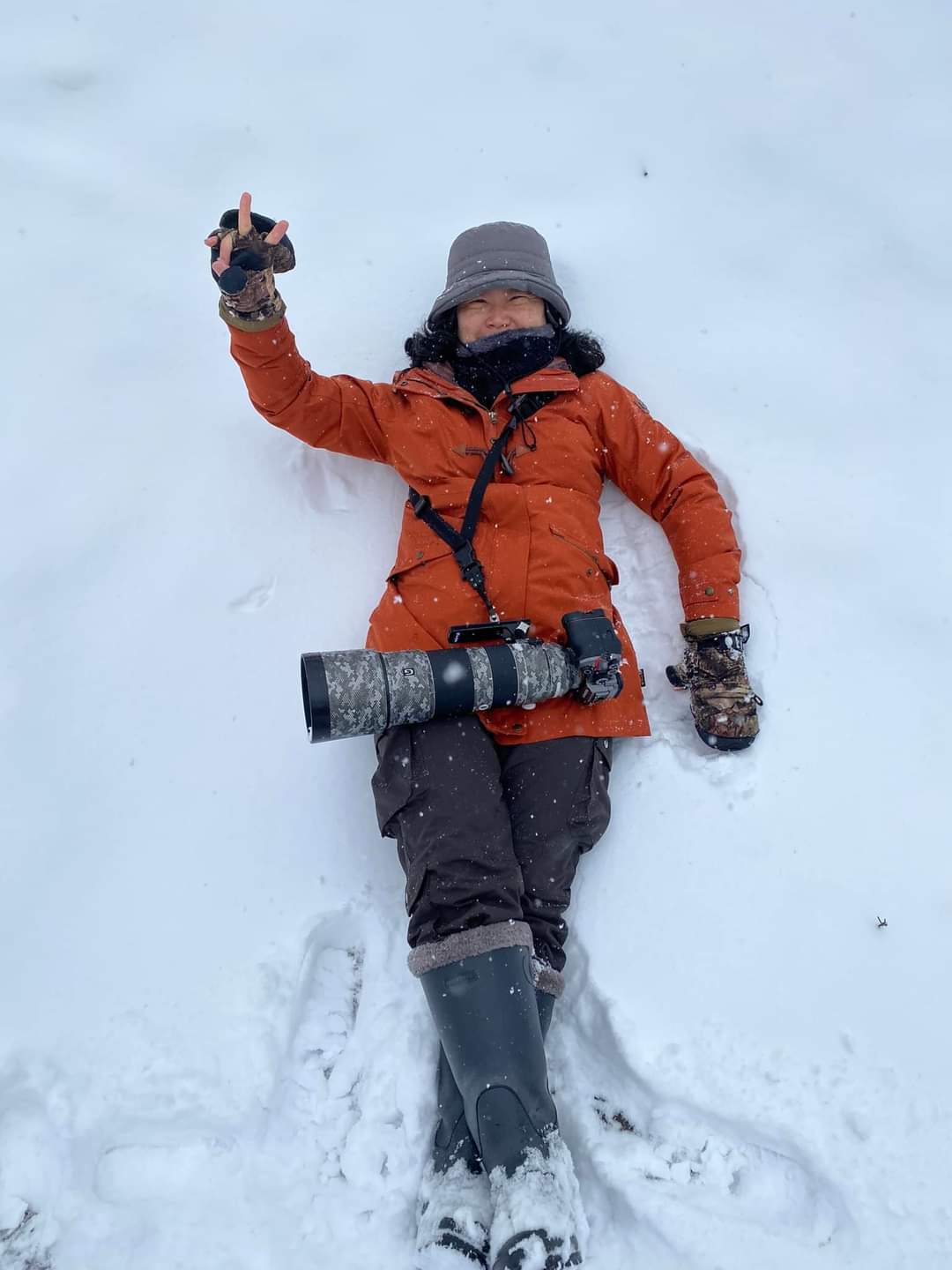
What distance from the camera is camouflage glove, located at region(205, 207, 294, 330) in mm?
2100

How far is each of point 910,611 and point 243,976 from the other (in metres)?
2.06

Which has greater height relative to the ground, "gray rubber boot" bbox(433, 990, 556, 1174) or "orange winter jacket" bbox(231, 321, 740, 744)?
"orange winter jacket" bbox(231, 321, 740, 744)

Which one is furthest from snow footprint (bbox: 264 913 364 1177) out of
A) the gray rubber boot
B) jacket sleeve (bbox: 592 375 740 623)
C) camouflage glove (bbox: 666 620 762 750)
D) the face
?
the face

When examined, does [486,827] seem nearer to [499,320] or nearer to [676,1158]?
[676,1158]

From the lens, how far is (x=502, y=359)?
2.47 meters

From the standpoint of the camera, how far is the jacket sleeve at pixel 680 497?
92.0 inches

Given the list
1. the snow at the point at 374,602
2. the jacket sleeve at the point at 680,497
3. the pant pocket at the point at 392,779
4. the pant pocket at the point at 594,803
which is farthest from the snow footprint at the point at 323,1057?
the jacket sleeve at the point at 680,497

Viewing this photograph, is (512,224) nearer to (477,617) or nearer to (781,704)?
(477,617)

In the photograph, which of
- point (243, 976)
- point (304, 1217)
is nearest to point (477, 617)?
point (243, 976)

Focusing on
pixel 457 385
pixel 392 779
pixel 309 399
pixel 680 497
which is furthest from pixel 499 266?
pixel 392 779

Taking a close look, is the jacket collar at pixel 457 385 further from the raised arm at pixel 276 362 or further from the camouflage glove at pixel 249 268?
the camouflage glove at pixel 249 268

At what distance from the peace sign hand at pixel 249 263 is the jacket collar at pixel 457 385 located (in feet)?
1.39

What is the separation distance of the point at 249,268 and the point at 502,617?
1.11 metres

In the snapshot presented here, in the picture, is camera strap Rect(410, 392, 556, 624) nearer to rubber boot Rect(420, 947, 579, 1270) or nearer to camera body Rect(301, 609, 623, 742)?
camera body Rect(301, 609, 623, 742)
